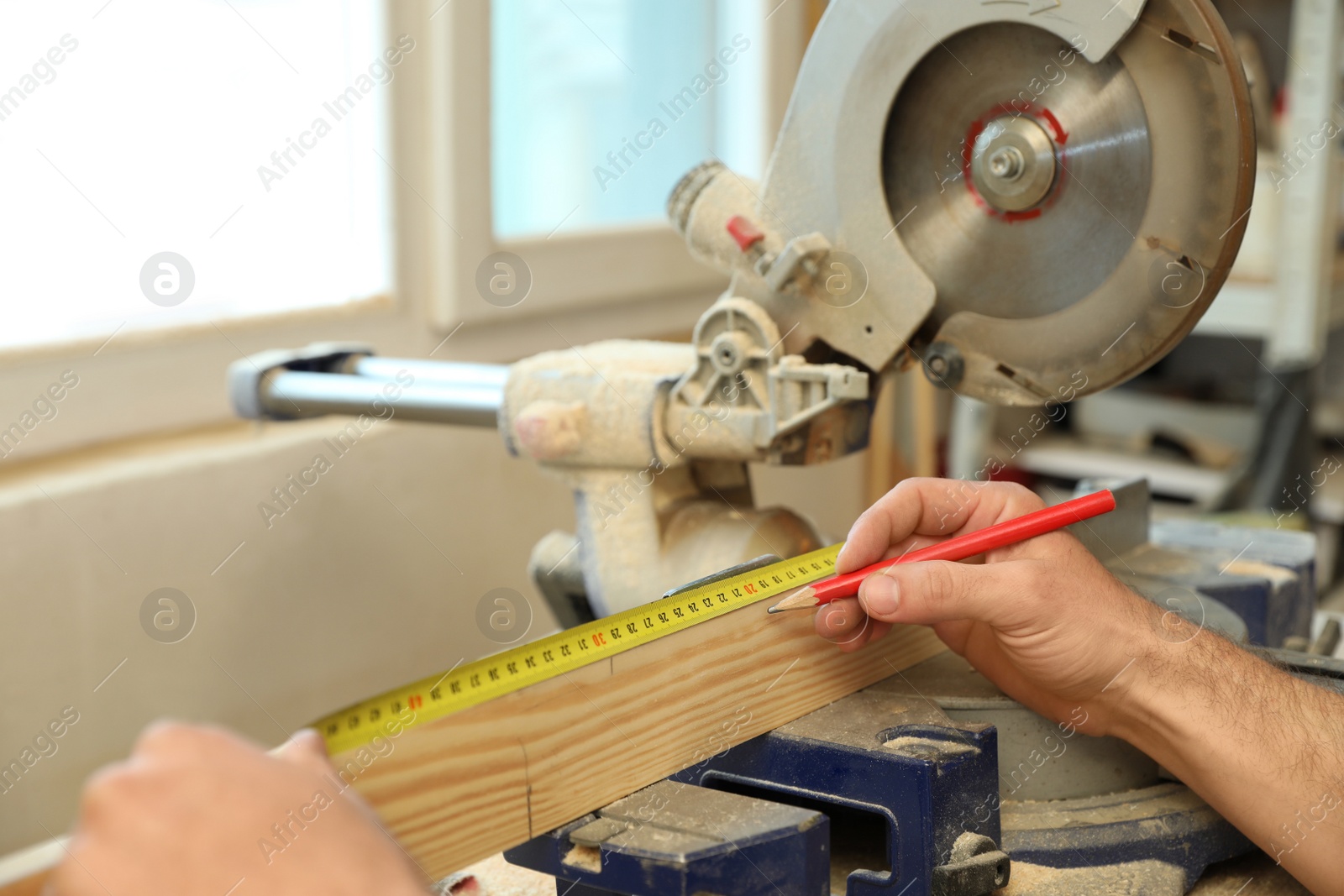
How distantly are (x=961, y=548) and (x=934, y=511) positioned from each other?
6cm

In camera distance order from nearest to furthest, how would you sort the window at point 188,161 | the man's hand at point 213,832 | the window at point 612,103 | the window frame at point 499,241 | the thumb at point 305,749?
the man's hand at point 213,832 < the thumb at point 305,749 < the window at point 188,161 < the window frame at point 499,241 < the window at point 612,103

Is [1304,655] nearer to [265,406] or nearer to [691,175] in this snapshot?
[691,175]

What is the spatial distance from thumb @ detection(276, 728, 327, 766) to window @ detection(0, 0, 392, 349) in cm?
109

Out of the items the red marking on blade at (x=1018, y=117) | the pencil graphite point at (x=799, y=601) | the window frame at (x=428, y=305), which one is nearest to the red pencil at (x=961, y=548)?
the pencil graphite point at (x=799, y=601)

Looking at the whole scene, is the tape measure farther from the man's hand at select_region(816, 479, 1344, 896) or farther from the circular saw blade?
the circular saw blade

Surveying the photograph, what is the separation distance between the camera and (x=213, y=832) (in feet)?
1.89

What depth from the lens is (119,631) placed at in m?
1.62

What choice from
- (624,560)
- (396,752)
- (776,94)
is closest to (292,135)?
(624,560)

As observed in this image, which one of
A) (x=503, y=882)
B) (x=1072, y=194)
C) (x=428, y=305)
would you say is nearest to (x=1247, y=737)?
(x=1072, y=194)

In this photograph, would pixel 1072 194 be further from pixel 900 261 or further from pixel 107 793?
pixel 107 793

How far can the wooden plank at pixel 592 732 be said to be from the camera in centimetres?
74

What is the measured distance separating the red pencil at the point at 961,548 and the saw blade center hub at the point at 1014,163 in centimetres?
26

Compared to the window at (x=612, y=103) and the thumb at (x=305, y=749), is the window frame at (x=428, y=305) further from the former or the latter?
the thumb at (x=305, y=749)

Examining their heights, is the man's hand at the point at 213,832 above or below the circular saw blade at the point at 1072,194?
below
